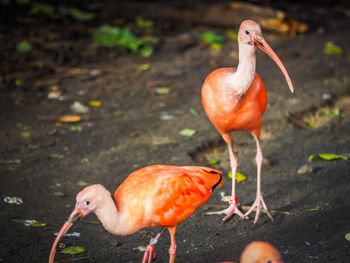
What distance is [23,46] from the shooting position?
8.26 meters

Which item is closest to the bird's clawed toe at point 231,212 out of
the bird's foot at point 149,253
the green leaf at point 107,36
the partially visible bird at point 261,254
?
the bird's foot at point 149,253

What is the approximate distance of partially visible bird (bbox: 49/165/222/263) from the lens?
322 cm

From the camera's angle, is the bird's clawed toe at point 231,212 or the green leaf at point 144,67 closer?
the bird's clawed toe at point 231,212

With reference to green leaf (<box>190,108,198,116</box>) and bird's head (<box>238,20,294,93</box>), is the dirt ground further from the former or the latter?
bird's head (<box>238,20,294,93</box>)

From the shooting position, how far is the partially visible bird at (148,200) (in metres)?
3.22

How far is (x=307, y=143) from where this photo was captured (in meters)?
5.74

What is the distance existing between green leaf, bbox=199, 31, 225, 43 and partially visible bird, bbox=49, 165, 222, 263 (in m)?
5.55

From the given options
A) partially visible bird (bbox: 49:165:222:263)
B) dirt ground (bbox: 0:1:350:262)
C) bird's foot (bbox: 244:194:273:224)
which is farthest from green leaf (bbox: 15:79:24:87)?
bird's foot (bbox: 244:194:273:224)

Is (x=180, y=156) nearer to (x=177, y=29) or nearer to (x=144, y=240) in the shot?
(x=144, y=240)

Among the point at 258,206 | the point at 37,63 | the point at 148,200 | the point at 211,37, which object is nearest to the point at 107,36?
the point at 37,63

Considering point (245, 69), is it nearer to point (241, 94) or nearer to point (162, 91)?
point (241, 94)

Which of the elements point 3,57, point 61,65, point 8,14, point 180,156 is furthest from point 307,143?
point 8,14

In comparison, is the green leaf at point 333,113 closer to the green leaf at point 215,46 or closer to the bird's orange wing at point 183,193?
the green leaf at point 215,46

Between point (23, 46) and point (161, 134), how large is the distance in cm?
378
